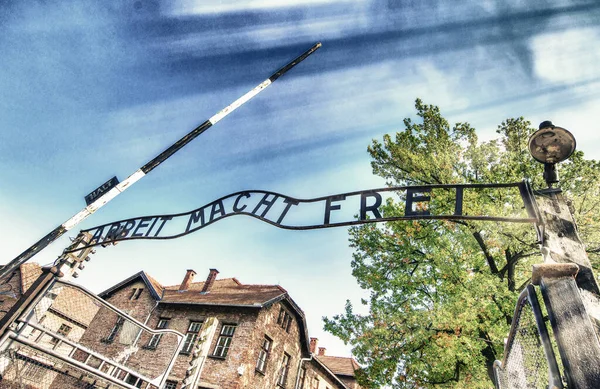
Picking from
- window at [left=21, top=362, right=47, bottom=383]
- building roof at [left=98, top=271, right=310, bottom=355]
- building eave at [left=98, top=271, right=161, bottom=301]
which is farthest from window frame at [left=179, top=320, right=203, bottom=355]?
window at [left=21, top=362, right=47, bottom=383]

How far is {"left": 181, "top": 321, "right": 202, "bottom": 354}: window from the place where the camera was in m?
16.6

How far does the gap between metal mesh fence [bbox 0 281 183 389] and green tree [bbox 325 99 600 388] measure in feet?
23.1

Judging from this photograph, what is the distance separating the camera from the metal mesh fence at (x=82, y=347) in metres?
3.72

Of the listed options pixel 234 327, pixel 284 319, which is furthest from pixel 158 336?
pixel 284 319

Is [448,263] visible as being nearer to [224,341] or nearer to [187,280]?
[224,341]

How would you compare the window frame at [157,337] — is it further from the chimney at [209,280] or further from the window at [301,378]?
the window at [301,378]

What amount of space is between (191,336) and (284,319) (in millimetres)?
5663

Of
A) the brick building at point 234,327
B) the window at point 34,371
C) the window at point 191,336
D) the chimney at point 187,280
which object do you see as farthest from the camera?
the chimney at point 187,280

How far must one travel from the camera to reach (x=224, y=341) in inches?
639

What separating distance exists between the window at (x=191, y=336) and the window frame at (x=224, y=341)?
1.56m

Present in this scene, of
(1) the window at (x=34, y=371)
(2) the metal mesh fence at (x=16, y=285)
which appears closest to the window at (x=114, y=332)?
(2) the metal mesh fence at (x=16, y=285)

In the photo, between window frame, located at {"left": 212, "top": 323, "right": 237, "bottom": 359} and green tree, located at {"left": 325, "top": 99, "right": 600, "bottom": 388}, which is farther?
window frame, located at {"left": 212, "top": 323, "right": 237, "bottom": 359}

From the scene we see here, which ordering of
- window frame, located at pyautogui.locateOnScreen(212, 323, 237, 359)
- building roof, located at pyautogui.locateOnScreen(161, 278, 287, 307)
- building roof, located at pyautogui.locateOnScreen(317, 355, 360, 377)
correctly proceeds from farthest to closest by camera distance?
building roof, located at pyautogui.locateOnScreen(317, 355, 360, 377), building roof, located at pyautogui.locateOnScreen(161, 278, 287, 307), window frame, located at pyautogui.locateOnScreen(212, 323, 237, 359)

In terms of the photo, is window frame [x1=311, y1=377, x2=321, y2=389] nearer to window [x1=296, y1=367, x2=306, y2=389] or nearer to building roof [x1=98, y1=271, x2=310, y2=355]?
window [x1=296, y1=367, x2=306, y2=389]
